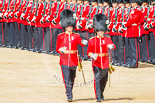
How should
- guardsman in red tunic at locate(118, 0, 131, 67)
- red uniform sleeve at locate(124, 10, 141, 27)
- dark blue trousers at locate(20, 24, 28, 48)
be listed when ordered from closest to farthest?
red uniform sleeve at locate(124, 10, 141, 27), guardsman in red tunic at locate(118, 0, 131, 67), dark blue trousers at locate(20, 24, 28, 48)

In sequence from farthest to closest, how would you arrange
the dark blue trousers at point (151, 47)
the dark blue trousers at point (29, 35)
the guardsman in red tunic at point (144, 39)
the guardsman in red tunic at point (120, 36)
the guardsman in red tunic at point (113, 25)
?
1. the dark blue trousers at point (29, 35)
2. the dark blue trousers at point (151, 47)
3. the guardsman in red tunic at point (144, 39)
4. the guardsman in red tunic at point (113, 25)
5. the guardsman in red tunic at point (120, 36)

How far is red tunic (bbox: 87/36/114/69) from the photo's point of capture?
11.2 m

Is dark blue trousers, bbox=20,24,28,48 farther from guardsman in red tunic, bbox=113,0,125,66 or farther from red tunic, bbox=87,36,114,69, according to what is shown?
red tunic, bbox=87,36,114,69

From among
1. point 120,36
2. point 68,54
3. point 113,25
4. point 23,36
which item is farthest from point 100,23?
point 23,36

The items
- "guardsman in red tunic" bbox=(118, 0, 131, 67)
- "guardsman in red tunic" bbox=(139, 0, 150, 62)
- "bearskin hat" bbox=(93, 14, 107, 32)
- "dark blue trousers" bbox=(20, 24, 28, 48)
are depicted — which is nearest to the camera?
"bearskin hat" bbox=(93, 14, 107, 32)

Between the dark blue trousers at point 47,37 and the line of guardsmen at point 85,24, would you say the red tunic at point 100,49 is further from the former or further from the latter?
the dark blue trousers at point 47,37

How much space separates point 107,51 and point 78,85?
2.31 metres

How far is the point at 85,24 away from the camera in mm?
17828

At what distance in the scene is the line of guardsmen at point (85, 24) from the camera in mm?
16406

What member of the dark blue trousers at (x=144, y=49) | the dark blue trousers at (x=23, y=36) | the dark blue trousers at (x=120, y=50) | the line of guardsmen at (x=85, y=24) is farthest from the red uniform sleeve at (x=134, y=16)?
the dark blue trousers at (x=23, y=36)

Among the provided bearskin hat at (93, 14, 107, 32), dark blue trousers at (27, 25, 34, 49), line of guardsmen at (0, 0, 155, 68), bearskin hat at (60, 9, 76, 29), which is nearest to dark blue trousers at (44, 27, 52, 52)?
line of guardsmen at (0, 0, 155, 68)

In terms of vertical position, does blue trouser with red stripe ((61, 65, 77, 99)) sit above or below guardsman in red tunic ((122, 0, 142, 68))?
below

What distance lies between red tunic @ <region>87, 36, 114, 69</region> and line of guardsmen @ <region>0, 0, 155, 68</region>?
4891mm

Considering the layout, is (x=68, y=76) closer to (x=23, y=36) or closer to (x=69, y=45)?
(x=69, y=45)
